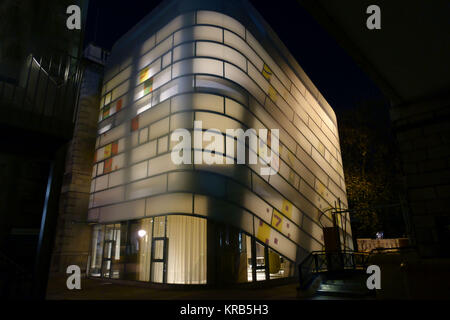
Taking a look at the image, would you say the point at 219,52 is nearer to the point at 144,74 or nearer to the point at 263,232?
the point at 144,74

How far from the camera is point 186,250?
1190 cm

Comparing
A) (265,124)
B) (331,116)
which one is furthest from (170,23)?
(331,116)

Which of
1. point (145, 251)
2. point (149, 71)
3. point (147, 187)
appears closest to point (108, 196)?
point (147, 187)

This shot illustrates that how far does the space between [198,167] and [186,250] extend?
367cm

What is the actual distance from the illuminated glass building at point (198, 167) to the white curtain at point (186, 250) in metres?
0.04

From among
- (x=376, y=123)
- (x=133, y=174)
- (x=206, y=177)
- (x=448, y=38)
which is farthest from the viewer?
(x=376, y=123)

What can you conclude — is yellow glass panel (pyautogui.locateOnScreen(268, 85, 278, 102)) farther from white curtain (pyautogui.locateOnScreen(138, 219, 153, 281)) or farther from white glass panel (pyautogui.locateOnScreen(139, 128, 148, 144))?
white curtain (pyautogui.locateOnScreen(138, 219, 153, 281))

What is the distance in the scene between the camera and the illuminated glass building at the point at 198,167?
1226 cm

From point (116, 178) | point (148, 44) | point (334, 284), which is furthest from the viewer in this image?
point (148, 44)

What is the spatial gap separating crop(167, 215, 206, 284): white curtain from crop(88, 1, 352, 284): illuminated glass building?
1.7 inches

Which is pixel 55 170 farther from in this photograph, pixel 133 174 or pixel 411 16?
pixel 133 174

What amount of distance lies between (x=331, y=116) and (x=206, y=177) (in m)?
18.7

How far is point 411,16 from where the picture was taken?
4.52m

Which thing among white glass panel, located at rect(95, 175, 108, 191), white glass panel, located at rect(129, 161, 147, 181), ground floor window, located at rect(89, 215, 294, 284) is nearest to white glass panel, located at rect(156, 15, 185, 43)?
white glass panel, located at rect(129, 161, 147, 181)
